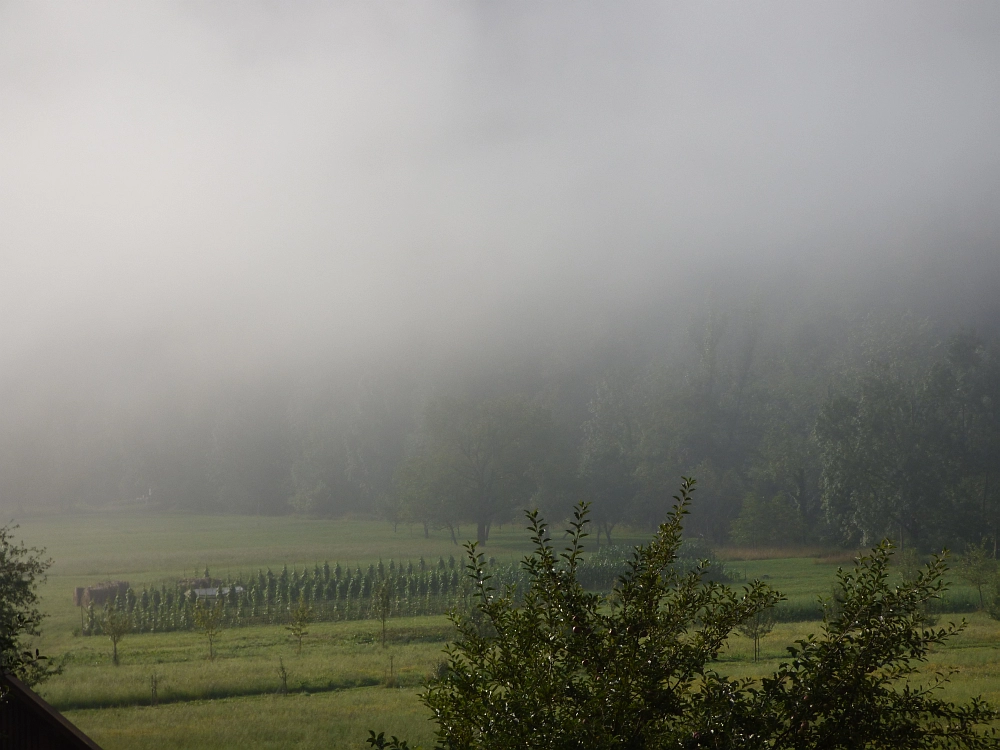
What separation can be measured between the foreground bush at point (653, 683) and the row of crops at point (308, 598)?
3101 cm

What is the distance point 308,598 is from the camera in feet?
150

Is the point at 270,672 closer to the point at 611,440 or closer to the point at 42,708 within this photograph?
the point at 42,708

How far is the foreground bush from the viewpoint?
5914 millimetres

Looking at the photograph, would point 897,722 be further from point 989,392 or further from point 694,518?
point 989,392

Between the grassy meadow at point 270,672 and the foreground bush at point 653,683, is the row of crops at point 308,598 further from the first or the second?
the foreground bush at point 653,683

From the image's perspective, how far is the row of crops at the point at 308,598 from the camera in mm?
40625

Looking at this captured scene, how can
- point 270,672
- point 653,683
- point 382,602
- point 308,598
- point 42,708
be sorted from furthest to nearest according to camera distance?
point 308,598 → point 382,602 → point 270,672 → point 42,708 → point 653,683

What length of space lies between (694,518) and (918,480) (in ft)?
72.7

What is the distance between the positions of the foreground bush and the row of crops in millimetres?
31011

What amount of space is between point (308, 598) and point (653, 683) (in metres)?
42.6

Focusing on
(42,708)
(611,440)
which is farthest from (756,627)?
(611,440)

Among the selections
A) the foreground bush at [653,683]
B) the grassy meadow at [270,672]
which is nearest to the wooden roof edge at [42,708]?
the grassy meadow at [270,672]

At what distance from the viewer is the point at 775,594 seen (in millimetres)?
7051

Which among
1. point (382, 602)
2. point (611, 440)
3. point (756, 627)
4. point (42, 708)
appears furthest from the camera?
point (611, 440)
